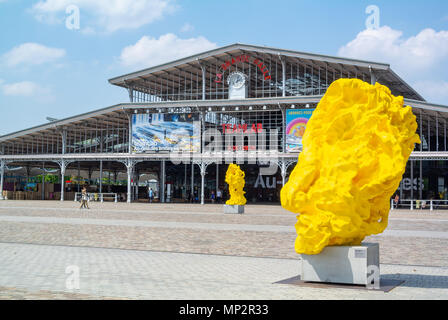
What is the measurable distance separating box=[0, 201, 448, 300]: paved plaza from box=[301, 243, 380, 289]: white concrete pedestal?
0.25 m

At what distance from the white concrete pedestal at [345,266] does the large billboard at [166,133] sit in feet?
96.7

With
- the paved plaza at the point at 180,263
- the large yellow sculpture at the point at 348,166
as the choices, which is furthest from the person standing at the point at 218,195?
the large yellow sculpture at the point at 348,166

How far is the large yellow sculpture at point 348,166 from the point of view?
6.98 metres

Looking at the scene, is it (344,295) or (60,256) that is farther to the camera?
(60,256)

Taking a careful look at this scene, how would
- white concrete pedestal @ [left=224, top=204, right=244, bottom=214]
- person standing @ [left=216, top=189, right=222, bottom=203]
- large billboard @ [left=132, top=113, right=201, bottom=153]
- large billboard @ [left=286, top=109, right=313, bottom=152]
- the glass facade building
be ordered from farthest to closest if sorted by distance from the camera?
1. person standing @ [left=216, top=189, right=222, bottom=203]
2. large billboard @ [left=132, top=113, right=201, bottom=153]
3. the glass facade building
4. large billboard @ [left=286, top=109, right=313, bottom=152]
5. white concrete pedestal @ [left=224, top=204, right=244, bottom=214]

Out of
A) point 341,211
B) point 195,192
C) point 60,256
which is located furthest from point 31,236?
point 195,192

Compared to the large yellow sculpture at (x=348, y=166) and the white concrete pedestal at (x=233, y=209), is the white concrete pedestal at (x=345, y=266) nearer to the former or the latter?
the large yellow sculpture at (x=348, y=166)

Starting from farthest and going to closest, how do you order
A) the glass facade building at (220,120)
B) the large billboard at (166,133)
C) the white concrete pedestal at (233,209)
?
the large billboard at (166,133)
the glass facade building at (220,120)
the white concrete pedestal at (233,209)

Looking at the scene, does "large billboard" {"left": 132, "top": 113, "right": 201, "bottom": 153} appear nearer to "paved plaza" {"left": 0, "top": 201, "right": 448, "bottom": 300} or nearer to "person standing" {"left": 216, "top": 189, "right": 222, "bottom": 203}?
"person standing" {"left": 216, "top": 189, "right": 222, "bottom": 203}

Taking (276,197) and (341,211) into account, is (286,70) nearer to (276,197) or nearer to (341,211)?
(276,197)

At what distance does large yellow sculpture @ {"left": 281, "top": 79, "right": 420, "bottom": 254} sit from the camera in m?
6.98

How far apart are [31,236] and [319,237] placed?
31.3 ft

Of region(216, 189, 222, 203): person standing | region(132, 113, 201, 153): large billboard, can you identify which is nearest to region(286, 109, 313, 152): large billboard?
region(132, 113, 201, 153): large billboard

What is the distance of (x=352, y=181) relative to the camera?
7.06m
